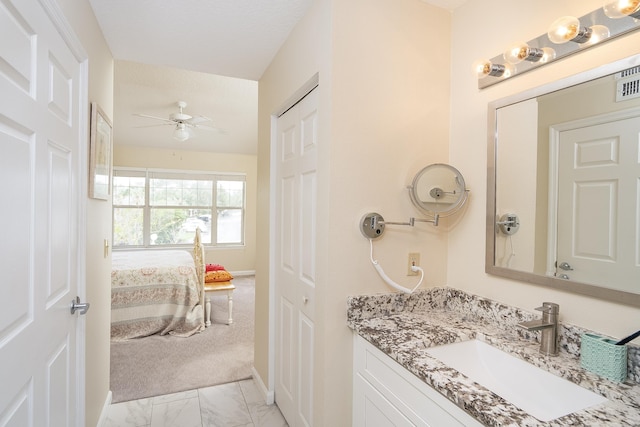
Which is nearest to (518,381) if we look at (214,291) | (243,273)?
(214,291)

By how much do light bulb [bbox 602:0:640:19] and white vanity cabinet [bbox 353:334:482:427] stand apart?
124cm

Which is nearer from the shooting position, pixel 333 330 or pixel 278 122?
pixel 333 330

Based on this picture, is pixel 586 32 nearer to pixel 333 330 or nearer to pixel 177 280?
pixel 333 330

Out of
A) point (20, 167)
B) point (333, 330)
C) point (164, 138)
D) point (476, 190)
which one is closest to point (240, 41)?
point (20, 167)

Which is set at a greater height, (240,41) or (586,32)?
(240,41)

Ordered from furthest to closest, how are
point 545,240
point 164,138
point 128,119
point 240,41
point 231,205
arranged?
1. point 231,205
2. point 164,138
3. point 128,119
4. point 240,41
5. point 545,240

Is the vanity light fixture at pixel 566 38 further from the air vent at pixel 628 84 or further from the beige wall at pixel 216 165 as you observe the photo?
the beige wall at pixel 216 165

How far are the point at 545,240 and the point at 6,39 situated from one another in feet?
6.07

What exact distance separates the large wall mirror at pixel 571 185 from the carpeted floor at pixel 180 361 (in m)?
2.36

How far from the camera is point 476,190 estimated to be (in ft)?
5.21

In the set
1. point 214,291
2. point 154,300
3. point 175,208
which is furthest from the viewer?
point 175,208

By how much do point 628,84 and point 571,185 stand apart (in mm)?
348

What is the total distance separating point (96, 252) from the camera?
192 centimetres

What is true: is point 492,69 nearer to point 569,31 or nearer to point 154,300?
point 569,31
